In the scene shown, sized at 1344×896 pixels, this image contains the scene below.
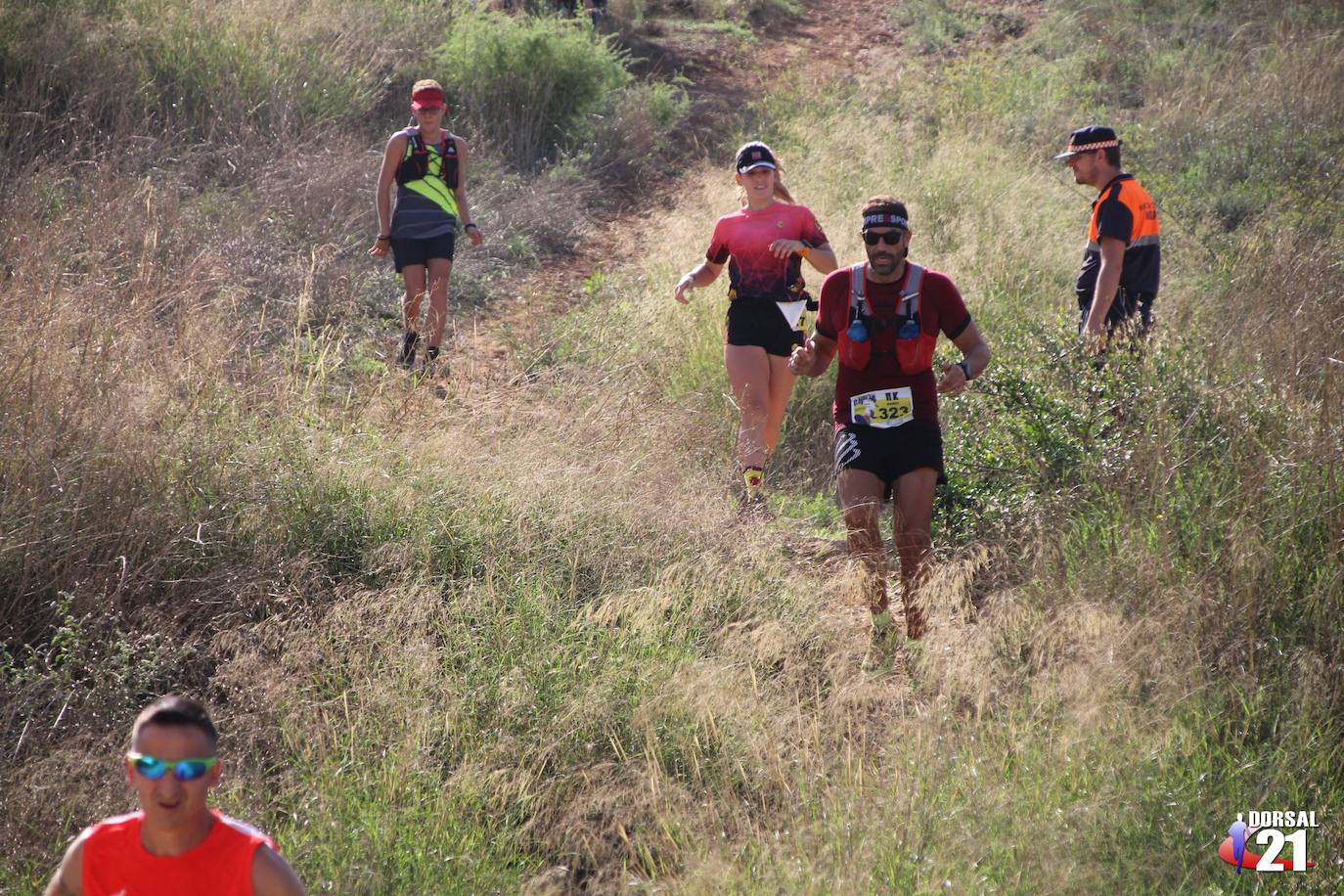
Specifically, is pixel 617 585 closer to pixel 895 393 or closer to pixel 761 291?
pixel 895 393

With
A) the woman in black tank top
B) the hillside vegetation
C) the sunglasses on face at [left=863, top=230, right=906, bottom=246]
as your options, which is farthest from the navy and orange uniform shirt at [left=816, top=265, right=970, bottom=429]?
the woman in black tank top

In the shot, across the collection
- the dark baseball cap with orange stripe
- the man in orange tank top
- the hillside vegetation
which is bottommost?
the hillside vegetation

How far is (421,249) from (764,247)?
7.81 ft

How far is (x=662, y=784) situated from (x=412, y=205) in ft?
15.5

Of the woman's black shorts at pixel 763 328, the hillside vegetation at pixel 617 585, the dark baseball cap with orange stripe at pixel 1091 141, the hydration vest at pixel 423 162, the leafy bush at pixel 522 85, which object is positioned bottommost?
the hillside vegetation at pixel 617 585

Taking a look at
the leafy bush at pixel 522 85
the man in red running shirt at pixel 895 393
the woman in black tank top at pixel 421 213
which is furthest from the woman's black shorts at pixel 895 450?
the leafy bush at pixel 522 85

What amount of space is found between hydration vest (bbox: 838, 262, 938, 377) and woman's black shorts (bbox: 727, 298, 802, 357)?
1.43 m

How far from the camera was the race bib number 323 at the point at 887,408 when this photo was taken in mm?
4992

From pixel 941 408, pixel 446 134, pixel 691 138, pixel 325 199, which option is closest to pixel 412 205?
pixel 446 134

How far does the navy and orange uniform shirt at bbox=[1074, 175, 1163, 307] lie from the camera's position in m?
6.34

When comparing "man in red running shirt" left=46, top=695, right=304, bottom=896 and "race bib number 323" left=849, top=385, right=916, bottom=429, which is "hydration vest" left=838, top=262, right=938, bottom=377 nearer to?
"race bib number 323" left=849, top=385, right=916, bottom=429

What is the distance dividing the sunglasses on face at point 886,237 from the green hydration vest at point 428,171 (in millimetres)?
3636

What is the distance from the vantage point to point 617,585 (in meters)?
5.03

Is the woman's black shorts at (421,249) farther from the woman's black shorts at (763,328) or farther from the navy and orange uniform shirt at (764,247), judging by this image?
Result: the woman's black shorts at (763,328)
